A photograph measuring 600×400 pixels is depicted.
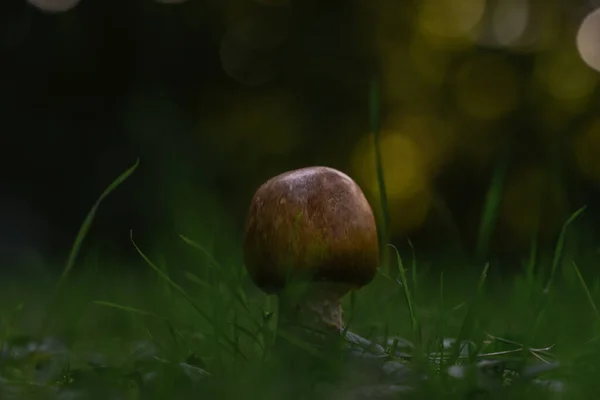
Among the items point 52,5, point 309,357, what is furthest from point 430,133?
point 309,357

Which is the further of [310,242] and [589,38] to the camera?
[589,38]

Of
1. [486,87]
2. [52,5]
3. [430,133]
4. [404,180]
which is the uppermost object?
[52,5]

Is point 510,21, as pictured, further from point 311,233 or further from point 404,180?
point 311,233

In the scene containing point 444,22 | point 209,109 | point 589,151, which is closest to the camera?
point 209,109

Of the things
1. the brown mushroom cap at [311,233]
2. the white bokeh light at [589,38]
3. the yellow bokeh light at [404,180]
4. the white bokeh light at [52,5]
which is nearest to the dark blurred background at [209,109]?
the white bokeh light at [52,5]

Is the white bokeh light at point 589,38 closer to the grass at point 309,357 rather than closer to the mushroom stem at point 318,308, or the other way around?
the grass at point 309,357

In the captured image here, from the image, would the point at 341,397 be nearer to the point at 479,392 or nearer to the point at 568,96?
the point at 479,392

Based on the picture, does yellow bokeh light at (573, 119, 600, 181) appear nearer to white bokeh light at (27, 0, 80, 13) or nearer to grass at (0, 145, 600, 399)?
white bokeh light at (27, 0, 80, 13)

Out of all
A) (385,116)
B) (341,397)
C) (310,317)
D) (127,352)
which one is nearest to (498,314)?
(310,317)
